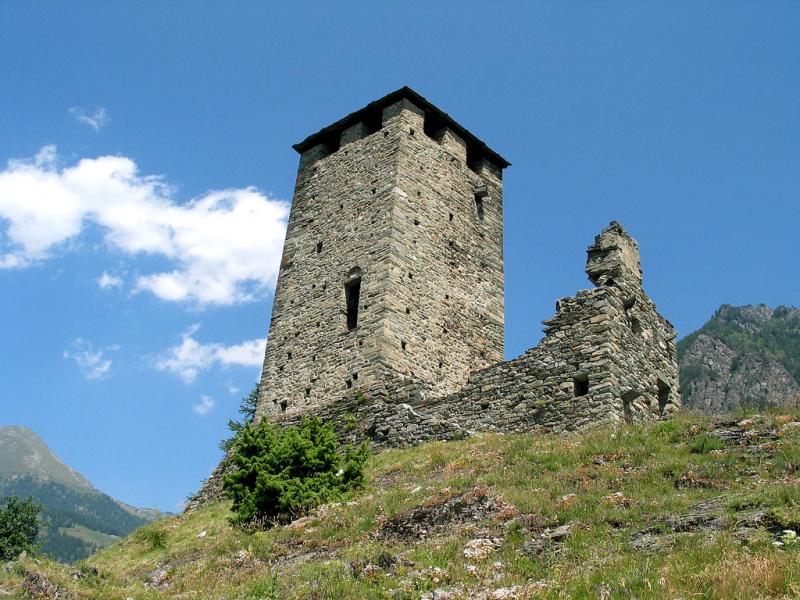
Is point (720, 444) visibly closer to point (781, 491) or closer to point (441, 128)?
point (781, 491)

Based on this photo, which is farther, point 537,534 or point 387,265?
point 387,265

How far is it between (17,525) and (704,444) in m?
19.2

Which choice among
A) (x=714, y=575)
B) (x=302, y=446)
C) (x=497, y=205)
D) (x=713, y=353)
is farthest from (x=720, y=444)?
(x=713, y=353)

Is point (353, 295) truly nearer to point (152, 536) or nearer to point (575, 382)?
point (575, 382)

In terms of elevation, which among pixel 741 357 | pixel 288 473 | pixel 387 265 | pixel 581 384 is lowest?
pixel 288 473

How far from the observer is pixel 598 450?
1105 centimetres

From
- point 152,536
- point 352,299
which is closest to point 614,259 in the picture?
point 352,299

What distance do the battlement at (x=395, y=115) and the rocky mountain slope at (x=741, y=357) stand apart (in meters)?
70.6

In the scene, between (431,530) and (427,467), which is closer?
(431,530)

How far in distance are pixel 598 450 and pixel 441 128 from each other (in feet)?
45.7

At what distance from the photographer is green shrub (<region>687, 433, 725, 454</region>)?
10.2 metres

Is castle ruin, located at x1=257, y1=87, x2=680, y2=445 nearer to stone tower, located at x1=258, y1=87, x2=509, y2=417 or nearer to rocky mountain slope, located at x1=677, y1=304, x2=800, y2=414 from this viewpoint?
stone tower, located at x1=258, y1=87, x2=509, y2=417

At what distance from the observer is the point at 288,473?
→ 1246 centimetres

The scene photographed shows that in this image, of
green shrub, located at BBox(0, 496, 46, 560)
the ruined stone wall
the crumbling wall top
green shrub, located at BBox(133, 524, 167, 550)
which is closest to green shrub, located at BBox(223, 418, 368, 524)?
green shrub, located at BBox(133, 524, 167, 550)
